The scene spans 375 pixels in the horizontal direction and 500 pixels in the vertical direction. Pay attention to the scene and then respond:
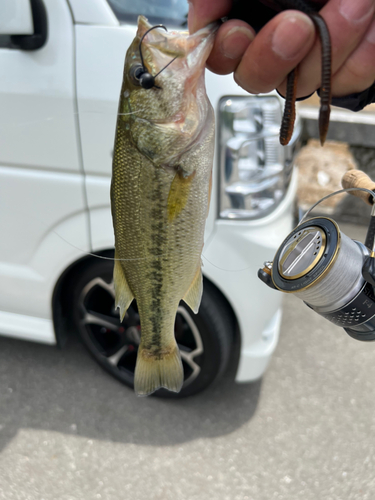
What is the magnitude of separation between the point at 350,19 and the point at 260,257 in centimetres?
124

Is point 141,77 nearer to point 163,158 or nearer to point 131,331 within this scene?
point 163,158

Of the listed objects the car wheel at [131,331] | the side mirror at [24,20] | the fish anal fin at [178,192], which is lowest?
the car wheel at [131,331]

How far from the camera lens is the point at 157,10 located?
1848 millimetres

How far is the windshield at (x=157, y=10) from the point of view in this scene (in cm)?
177

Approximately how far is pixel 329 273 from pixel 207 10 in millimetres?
635

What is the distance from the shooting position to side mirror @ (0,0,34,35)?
66.1 inches

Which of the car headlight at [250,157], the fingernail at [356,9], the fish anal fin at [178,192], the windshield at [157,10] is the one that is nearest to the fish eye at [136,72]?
the fish anal fin at [178,192]

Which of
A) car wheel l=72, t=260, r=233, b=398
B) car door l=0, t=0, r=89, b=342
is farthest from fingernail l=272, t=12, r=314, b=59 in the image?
car wheel l=72, t=260, r=233, b=398

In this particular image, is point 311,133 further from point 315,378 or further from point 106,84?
point 106,84

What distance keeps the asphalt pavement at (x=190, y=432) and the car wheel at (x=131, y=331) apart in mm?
233

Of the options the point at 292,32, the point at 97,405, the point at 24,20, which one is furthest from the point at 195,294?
the point at 97,405

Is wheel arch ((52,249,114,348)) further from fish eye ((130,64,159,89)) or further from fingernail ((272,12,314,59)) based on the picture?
fingernail ((272,12,314,59))

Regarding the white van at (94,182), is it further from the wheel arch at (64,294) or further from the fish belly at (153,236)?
the fish belly at (153,236)

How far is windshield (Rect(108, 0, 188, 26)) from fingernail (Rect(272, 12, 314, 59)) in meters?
1.25
